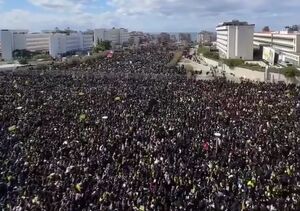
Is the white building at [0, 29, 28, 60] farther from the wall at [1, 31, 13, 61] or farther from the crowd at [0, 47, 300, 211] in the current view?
the crowd at [0, 47, 300, 211]

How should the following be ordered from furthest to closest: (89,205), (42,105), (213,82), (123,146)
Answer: (213,82)
(42,105)
(123,146)
(89,205)

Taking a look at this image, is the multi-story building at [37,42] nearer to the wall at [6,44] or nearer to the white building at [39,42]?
the white building at [39,42]

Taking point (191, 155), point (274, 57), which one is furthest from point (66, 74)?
point (191, 155)

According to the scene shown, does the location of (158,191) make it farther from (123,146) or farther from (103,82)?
(103,82)

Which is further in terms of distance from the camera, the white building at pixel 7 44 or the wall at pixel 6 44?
the wall at pixel 6 44

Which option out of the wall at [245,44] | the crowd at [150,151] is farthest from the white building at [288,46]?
the crowd at [150,151]
